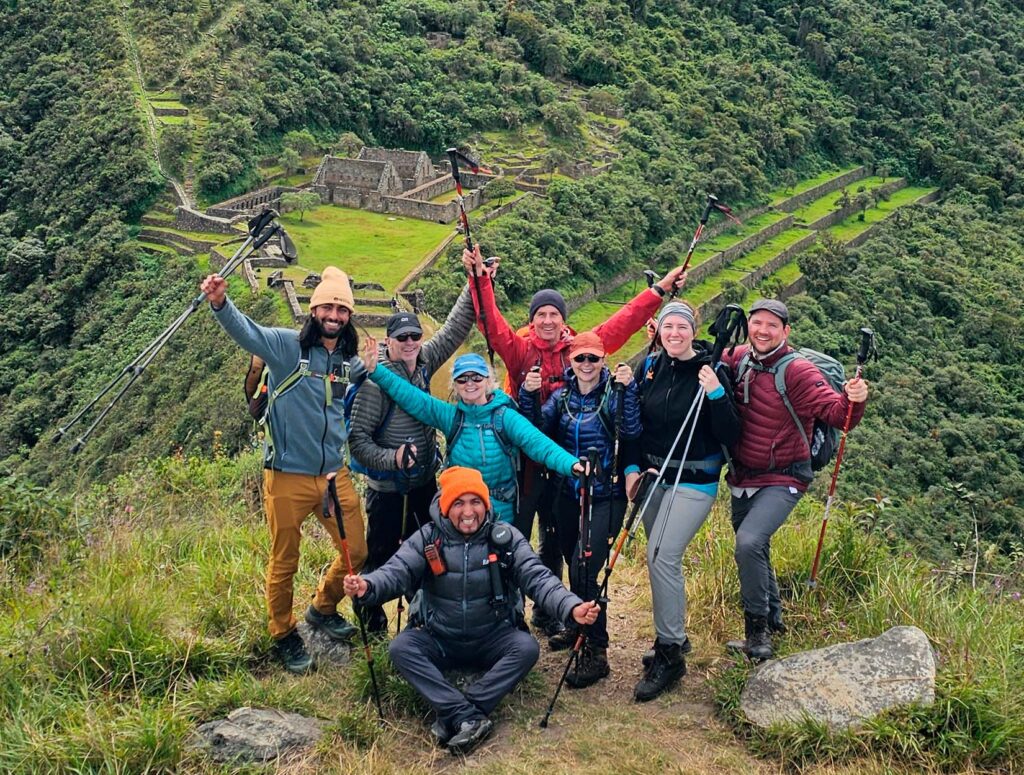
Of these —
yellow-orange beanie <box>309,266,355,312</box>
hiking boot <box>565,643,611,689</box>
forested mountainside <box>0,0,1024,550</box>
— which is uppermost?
yellow-orange beanie <box>309,266,355,312</box>

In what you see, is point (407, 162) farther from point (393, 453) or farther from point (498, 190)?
point (393, 453)

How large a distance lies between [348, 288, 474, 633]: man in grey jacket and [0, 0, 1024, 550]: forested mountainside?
12.8 m

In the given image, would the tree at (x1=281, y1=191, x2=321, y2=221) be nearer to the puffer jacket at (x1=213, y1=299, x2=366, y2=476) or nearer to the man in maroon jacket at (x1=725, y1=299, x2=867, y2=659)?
the puffer jacket at (x1=213, y1=299, x2=366, y2=476)

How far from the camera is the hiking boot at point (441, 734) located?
175 inches

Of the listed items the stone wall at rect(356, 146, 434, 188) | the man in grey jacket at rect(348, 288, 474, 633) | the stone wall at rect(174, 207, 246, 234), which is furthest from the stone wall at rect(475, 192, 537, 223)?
the man in grey jacket at rect(348, 288, 474, 633)

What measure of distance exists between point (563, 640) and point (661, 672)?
73 cm

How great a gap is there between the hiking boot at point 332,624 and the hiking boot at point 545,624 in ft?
3.78

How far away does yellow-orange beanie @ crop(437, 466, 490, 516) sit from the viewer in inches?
179

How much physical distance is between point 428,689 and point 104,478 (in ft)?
60.3

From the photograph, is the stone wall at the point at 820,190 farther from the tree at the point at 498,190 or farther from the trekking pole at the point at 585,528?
the trekking pole at the point at 585,528

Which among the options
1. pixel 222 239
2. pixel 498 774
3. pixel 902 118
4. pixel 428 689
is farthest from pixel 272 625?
pixel 902 118

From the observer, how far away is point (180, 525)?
6.35 m

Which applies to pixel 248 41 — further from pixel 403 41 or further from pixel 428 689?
pixel 428 689

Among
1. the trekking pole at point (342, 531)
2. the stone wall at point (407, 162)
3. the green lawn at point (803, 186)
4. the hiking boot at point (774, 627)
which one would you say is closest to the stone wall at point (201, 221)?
the stone wall at point (407, 162)
